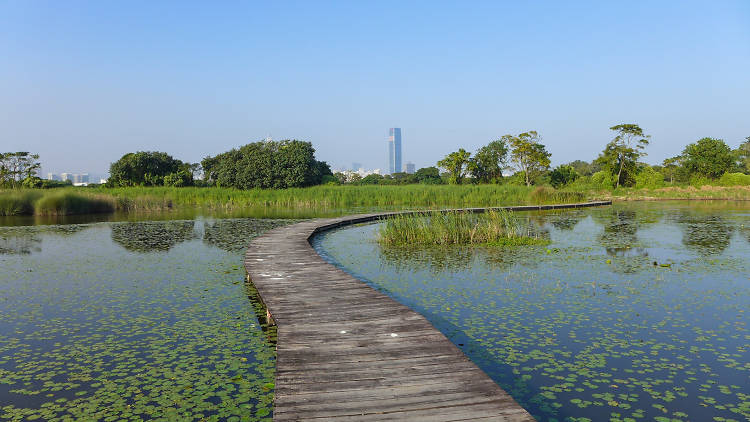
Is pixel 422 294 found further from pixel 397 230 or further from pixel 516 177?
pixel 516 177

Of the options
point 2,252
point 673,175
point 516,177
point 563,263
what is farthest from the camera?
point 673,175

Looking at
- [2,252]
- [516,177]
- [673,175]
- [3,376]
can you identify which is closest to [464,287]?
[3,376]

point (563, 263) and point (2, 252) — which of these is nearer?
point (563, 263)

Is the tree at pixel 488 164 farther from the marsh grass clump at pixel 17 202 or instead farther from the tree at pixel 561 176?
the marsh grass clump at pixel 17 202

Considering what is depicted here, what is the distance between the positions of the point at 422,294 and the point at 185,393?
3.61 m

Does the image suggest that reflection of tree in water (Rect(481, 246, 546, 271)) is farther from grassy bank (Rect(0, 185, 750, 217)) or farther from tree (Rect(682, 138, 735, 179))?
tree (Rect(682, 138, 735, 179))

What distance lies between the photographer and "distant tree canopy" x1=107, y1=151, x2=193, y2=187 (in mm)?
37781

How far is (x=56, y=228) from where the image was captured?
14.9m

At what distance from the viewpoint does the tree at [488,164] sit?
1688 inches

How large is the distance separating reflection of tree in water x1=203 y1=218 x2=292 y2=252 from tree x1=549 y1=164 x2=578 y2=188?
100 feet

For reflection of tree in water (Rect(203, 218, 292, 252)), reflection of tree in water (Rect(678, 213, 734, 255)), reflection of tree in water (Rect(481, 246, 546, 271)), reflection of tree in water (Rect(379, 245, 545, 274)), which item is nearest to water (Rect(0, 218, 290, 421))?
reflection of tree in water (Rect(203, 218, 292, 252))

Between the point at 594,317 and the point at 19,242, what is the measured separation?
12.9 metres

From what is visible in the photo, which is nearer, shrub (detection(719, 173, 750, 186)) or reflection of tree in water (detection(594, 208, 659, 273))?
reflection of tree in water (detection(594, 208, 659, 273))

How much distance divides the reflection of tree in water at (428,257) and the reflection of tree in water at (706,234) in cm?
494
